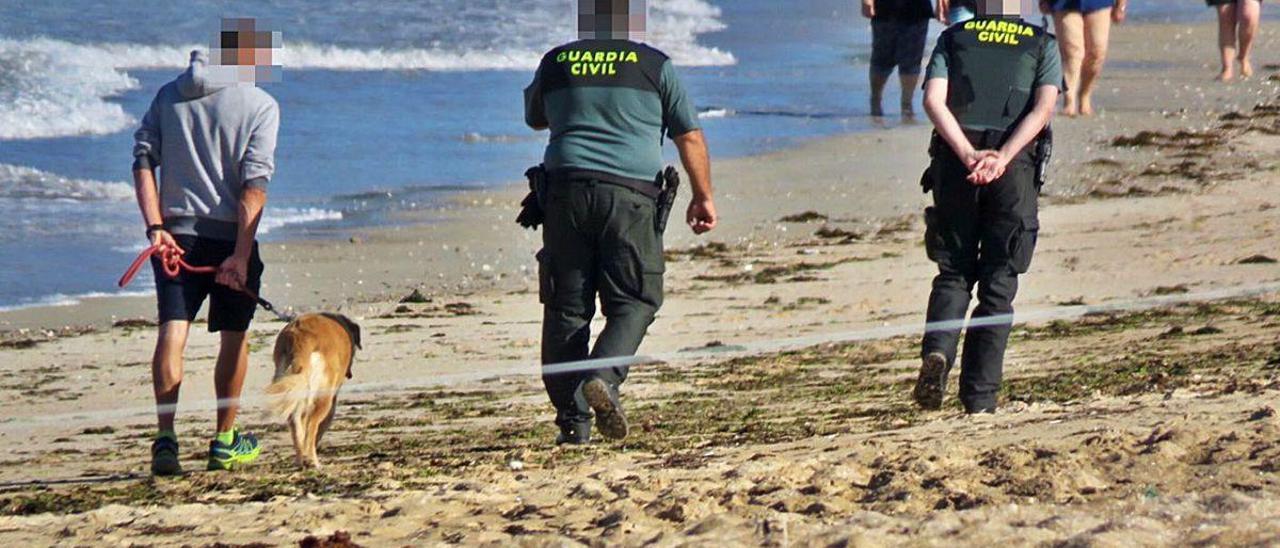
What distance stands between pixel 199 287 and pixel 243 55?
755 mm

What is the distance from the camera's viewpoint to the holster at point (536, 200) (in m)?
6.60

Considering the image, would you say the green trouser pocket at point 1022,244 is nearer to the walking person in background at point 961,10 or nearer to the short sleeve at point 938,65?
the short sleeve at point 938,65

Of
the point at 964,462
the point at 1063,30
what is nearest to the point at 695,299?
the point at 964,462

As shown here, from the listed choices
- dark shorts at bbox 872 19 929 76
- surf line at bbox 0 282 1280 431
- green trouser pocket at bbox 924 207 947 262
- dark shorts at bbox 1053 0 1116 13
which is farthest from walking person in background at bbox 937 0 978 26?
dark shorts at bbox 872 19 929 76

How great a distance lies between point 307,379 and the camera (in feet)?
21.7

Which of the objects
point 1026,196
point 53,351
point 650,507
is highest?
point 1026,196

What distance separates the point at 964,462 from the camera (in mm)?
5586

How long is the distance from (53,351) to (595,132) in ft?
12.6

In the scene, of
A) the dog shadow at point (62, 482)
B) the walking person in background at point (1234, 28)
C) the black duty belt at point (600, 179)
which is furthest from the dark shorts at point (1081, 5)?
the dog shadow at point (62, 482)

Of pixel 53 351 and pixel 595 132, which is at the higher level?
pixel 595 132

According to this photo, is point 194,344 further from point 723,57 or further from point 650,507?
point 723,57

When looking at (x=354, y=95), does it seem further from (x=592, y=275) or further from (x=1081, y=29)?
(x=592, y=275)

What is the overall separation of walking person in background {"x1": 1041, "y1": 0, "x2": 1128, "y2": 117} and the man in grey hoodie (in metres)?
8.61

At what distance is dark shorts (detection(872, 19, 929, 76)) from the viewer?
16234 millimetres
